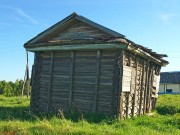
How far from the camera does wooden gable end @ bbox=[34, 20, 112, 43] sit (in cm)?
1453

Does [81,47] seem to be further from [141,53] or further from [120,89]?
[141,53]

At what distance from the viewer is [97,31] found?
14.5m

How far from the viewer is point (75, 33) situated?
15258 mm

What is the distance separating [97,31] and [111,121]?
462 centimetres

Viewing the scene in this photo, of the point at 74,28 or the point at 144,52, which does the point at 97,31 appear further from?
the point at 144,52

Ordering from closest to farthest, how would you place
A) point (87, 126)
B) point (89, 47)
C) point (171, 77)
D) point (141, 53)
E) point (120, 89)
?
point (87, 126), point (120, 89), point (89, 47), point (141, 53), point (171, 77)

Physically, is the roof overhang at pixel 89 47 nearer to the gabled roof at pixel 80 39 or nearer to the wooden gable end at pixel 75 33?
the gabled roof at pixel 80 39

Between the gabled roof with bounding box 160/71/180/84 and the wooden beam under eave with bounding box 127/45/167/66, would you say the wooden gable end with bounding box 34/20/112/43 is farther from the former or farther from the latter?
the gabled roof with bounding box 160/71/180/84

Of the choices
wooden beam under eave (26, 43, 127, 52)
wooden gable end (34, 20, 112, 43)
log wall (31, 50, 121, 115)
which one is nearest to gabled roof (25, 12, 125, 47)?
wooden gable end (34, 20, 112, 43)

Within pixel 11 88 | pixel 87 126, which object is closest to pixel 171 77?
pixel 11 88

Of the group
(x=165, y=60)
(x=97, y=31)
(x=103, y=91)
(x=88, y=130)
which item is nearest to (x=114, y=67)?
(x=103, y=91)

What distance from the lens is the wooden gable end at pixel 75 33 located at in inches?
572

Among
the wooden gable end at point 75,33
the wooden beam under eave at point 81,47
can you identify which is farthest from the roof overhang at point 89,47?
the wooden gable end at point 75,33

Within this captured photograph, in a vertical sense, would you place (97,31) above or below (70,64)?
above
